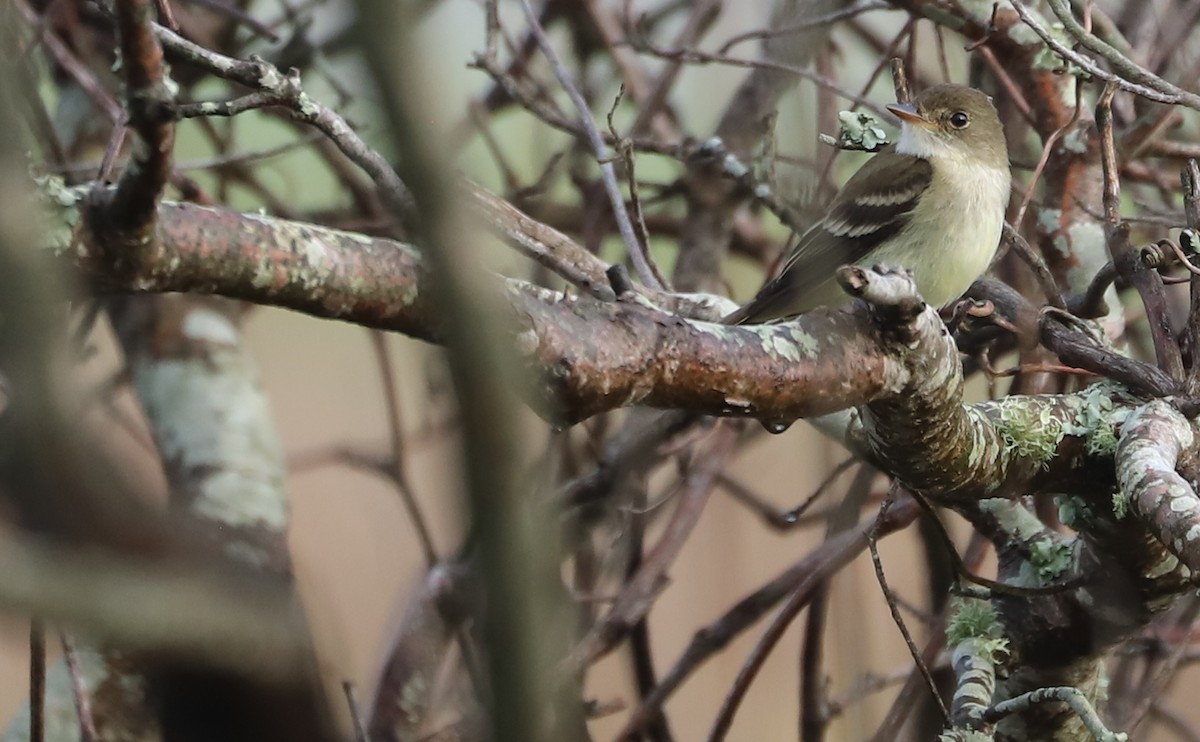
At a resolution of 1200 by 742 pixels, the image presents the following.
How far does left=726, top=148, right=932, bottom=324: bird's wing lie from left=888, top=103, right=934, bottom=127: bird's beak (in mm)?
133

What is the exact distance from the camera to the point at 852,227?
359 cm

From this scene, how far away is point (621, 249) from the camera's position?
485 cm

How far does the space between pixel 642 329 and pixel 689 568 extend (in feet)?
8.77

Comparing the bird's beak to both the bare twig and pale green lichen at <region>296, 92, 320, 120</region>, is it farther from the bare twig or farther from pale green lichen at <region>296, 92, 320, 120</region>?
pale green lichen at <region>296, 92, 320, 120</region>

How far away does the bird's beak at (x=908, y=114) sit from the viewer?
3.46 metres

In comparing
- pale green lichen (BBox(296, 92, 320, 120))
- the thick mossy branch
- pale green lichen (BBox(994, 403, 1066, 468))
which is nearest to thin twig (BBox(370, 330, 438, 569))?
pale green lichen (BBox(296, 92, 320, 120))

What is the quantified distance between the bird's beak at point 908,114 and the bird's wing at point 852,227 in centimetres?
13

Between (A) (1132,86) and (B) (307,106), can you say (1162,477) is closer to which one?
(A) (1132,86)

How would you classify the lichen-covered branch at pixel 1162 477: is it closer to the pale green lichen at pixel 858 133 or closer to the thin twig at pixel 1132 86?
the thin twig at pixel 1132 86

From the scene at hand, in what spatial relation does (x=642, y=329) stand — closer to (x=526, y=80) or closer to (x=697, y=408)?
(x=697, y=408)

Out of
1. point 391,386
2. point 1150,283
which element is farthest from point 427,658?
point 1150,283

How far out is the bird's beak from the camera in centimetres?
346

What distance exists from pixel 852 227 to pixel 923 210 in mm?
195

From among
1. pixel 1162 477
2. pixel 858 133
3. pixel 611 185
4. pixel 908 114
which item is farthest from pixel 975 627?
pixel 908 114
